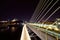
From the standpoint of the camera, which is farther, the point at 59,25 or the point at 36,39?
the point at 36,39

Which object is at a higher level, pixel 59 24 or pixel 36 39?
pixel 59 24

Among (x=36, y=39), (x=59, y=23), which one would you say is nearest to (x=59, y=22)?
(x=59, y=23)

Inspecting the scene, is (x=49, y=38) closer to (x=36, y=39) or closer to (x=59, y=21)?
(x=59, y=21)

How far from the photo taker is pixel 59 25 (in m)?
2.61

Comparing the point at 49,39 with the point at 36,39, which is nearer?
the point at 49,39

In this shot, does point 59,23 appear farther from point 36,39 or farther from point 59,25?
point 36,39

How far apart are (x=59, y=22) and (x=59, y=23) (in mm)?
19

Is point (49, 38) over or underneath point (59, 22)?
underneath

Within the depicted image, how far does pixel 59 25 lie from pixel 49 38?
0.93ft

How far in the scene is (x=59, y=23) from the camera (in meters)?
2.57

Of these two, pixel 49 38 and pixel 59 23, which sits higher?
pixel 59 23

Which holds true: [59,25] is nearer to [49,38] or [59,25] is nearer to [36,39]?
[49,38]

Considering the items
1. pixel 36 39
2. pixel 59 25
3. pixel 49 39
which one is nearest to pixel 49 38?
pixel 49 39

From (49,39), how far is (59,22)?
339mm
